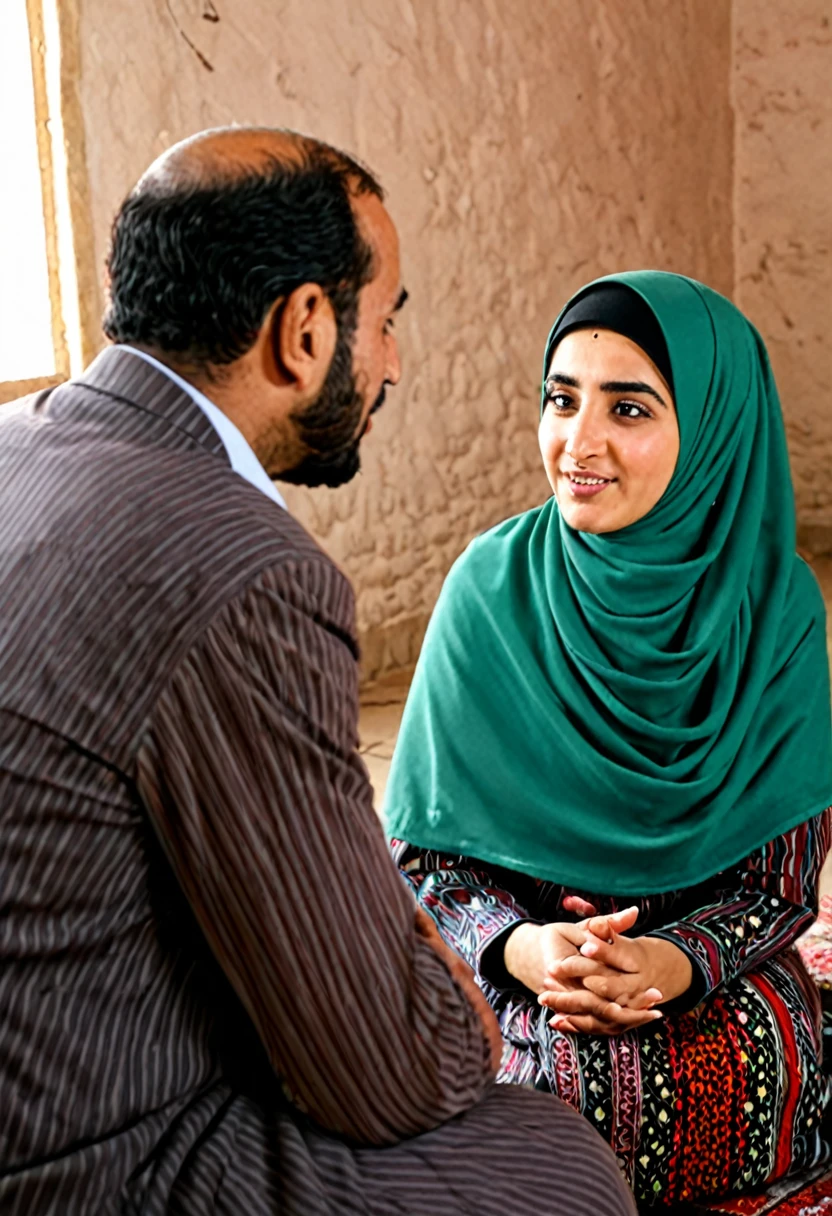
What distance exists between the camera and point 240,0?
→ 4336mm

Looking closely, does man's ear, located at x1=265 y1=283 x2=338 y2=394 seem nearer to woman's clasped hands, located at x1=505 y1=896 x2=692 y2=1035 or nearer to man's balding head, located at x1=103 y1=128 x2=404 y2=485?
man's balding head, located at x1=103 y1=128 x2=404 y2=485

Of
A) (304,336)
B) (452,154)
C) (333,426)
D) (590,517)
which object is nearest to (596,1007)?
(590,517)

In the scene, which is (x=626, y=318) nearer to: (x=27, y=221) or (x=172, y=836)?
(x=172, y=836)

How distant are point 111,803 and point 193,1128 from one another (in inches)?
12.7

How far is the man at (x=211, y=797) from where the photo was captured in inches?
48.4

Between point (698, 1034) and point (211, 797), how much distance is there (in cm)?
111

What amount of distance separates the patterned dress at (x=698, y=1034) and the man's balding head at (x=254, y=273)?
96cm

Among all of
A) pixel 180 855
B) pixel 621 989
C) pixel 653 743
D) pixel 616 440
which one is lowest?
pixel 621 989

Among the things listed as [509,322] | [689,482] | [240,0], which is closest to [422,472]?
[509,322]

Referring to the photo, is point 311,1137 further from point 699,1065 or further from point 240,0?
point 240,0

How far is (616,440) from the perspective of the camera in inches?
85.8

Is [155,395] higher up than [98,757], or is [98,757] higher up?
[155,395]

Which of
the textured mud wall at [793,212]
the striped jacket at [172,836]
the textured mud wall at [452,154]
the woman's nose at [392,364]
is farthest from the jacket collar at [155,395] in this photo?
the textured mud wall at [793,212]

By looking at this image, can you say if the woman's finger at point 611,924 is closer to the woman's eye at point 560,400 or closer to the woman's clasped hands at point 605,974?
the woman's clasped hands at point 605,974
